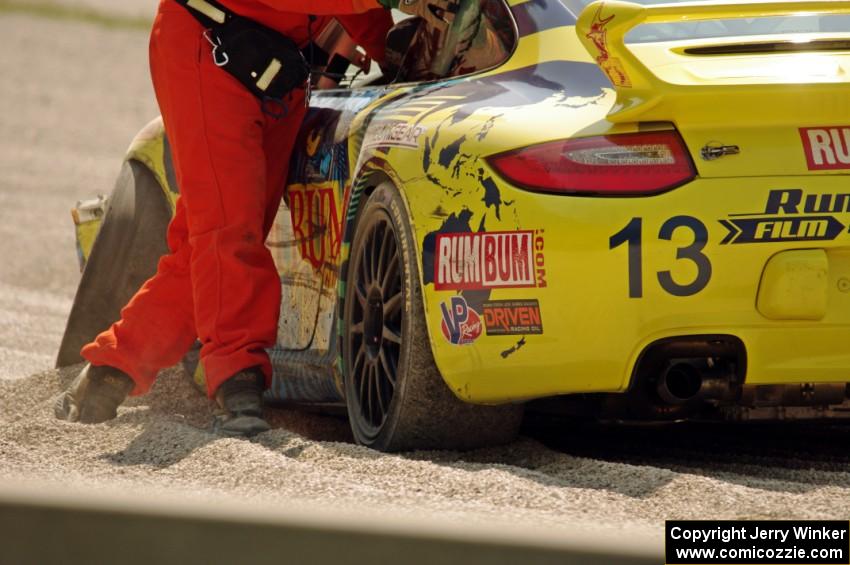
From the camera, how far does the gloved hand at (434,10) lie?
5.16 m

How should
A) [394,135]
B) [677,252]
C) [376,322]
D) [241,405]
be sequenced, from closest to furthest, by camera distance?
[677,252] → [394,135] → [376,322] → [241,405]

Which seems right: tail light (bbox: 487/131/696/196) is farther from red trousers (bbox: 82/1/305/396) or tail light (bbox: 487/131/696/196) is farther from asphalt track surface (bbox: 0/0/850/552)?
red trousers (bbox: 82/1/305/396)

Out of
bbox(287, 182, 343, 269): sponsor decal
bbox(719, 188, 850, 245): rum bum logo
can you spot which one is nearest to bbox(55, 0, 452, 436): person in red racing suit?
→ bbox(287, 182, 343, 269): sponsor decal

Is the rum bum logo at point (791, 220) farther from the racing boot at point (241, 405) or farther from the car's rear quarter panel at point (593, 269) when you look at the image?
the racing boot at point (241, 405)

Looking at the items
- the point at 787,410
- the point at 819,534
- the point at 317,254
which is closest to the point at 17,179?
the point at 317,254

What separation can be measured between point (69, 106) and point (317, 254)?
49.1 ft

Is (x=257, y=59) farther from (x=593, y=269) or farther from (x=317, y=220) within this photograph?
(x=593, y=269)

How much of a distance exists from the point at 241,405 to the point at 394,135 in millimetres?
1107

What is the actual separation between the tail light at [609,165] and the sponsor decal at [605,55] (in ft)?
0.44

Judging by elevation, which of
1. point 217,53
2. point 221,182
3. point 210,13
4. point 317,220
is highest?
point 210,13

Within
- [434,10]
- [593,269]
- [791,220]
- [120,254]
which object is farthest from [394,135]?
[120,254]

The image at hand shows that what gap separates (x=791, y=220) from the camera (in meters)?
4.26

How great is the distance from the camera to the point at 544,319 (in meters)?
4.39

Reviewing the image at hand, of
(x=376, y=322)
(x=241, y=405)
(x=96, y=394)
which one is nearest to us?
(x=376, y=322)
